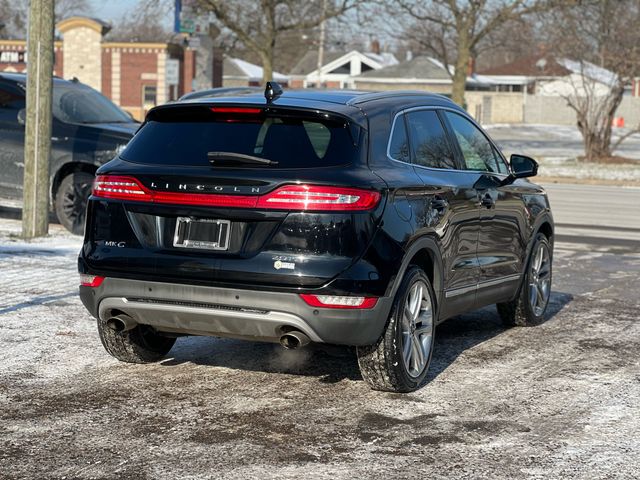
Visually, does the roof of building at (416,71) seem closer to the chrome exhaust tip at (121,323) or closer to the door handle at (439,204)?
the door handle at (439,204)

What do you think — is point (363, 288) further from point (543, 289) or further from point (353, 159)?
point (543, 289)

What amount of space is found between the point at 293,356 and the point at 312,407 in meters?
1.30

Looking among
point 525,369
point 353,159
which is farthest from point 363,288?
point 525,369

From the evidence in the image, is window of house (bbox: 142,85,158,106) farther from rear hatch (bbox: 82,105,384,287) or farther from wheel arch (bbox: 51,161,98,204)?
rear hatch (bbox: 82,105,384,287)

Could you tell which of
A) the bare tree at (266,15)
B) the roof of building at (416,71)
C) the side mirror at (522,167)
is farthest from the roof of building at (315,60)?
the side mirror at (522,167)

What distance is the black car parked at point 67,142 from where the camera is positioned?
1372 centimetres

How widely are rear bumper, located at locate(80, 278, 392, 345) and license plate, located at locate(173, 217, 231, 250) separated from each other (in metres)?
0.22

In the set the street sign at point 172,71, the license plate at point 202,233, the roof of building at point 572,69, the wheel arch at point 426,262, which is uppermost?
the roof of building at point 572,69

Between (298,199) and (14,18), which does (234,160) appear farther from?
(14,18)

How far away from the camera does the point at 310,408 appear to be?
20.3 ft

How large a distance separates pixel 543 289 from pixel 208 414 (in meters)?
3.93

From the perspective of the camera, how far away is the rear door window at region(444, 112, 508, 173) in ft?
25.6

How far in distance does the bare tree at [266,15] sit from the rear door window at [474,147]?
29.7m

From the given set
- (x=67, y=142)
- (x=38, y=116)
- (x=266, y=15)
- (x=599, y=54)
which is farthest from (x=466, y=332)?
(x=266, y=15)
